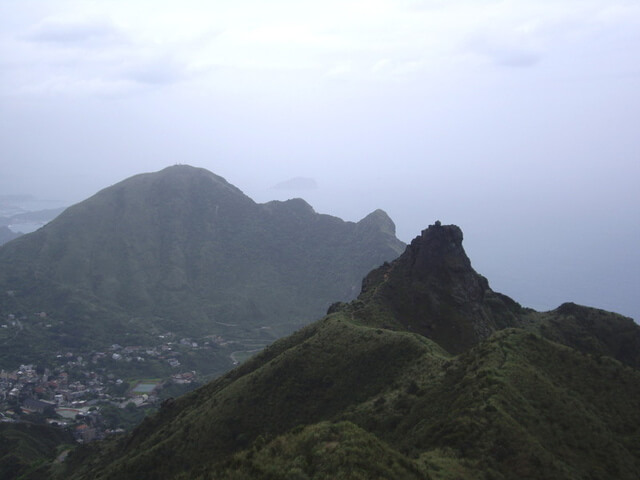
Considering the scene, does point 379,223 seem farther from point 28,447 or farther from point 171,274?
point 28,447

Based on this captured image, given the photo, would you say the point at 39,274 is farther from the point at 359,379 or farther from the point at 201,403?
the point at 359,379

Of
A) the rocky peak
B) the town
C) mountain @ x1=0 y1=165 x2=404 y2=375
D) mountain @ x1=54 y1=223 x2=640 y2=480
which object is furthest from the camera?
the rocky peak

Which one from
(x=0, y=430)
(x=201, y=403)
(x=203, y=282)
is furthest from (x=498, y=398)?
(x=203, y=282)

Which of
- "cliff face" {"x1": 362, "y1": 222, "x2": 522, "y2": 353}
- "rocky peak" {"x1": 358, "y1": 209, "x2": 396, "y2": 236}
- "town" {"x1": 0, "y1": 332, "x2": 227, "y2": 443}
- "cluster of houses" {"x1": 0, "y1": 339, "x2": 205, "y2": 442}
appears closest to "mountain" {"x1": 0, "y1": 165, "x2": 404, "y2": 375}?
"rocky peak" {"x1": 358, "y1": 209, "x2": 396, "y2": 236}

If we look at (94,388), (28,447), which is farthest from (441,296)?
(94,388)

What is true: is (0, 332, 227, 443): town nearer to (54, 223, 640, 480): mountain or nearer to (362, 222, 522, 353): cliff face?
(54, 223, 640, 480): mountain

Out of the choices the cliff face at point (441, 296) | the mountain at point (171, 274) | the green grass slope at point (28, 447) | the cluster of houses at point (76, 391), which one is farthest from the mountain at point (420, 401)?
the mountain at point (171, 274)

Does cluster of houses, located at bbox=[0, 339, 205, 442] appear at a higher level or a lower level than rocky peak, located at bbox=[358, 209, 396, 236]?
lower
